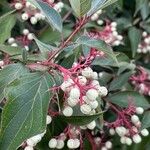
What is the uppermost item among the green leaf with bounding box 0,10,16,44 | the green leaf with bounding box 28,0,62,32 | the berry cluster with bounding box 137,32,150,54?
the green leaf with bounding box 28,0,62,32

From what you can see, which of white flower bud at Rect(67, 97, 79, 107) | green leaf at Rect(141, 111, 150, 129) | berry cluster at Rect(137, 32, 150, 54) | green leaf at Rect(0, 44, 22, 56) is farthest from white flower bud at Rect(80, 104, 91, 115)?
berry cluster at Rect(137, 32, 150, 54)

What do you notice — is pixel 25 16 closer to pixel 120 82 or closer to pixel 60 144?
pixel 120 82

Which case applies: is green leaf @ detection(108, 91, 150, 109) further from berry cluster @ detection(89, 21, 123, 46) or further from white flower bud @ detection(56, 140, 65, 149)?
white flower bud @ detection(56, 140, 65, 149)

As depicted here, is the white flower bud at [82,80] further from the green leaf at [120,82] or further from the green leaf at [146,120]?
the green leaf at [120,82]

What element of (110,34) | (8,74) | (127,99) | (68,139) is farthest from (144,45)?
(8,74)

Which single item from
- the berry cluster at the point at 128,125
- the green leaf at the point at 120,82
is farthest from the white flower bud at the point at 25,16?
the berry cluster at the point at 128,125

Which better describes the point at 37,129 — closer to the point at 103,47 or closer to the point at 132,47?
the point at 103,47
